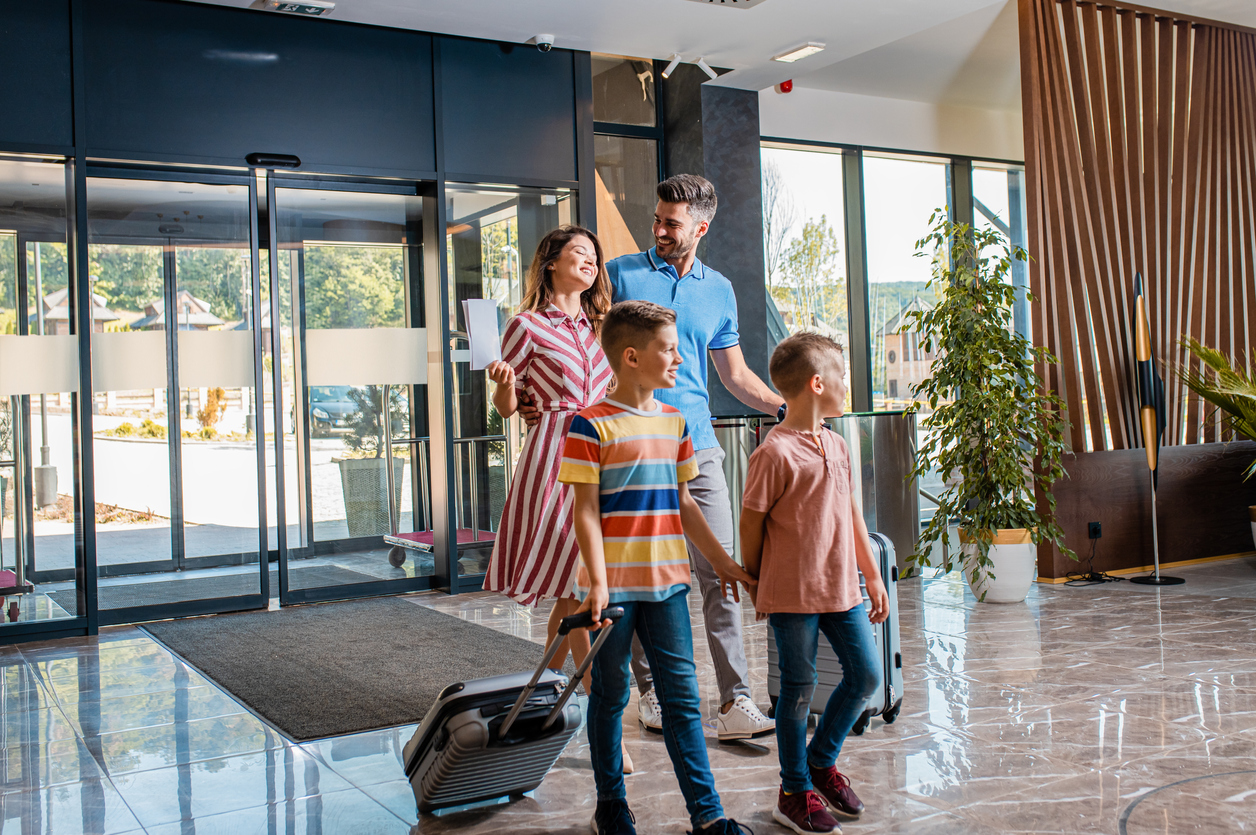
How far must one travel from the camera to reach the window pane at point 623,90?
21.7 ft

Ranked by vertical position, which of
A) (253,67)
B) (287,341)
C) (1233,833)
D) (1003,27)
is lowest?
(1233,833)

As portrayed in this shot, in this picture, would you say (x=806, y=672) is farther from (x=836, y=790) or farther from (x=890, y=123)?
(x=890, y=123)

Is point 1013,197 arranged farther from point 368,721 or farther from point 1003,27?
point 368,721

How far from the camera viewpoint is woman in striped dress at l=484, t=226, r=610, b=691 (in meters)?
2.72

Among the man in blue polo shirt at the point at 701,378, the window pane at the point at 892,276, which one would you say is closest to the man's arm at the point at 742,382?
the man in blue polo shirt at the point at 701,378

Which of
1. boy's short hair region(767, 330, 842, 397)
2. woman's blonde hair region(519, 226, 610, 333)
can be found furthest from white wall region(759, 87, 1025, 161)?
boy's short hair region(767, 330, 842, 397)

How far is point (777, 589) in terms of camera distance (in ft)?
7.30

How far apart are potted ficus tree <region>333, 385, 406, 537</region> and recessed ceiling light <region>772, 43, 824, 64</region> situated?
9.91 ft

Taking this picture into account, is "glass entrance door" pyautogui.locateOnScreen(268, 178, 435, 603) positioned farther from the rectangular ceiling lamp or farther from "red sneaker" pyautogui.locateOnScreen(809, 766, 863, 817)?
"red sneaker" pyautogui.locateOnScreen(809, 766, 863, 817)

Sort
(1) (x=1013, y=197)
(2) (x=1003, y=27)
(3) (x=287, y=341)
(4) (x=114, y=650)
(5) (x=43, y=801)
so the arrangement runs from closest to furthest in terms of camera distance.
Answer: (5) (x=43, y=801)
(4) (x=114, y=650)
(3) (x=287, y=341)
(2) (x=1003, y=27)
(1) (x=1013, y=197)

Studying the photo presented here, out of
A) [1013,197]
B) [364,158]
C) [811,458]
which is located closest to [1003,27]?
[1013,197]

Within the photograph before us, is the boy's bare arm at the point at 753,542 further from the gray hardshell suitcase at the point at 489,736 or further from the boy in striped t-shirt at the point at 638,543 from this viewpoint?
the gray hardshell suitcase at the point at 489,736

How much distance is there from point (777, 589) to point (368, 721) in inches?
65.0

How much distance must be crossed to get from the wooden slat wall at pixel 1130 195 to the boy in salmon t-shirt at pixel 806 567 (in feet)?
11.9
